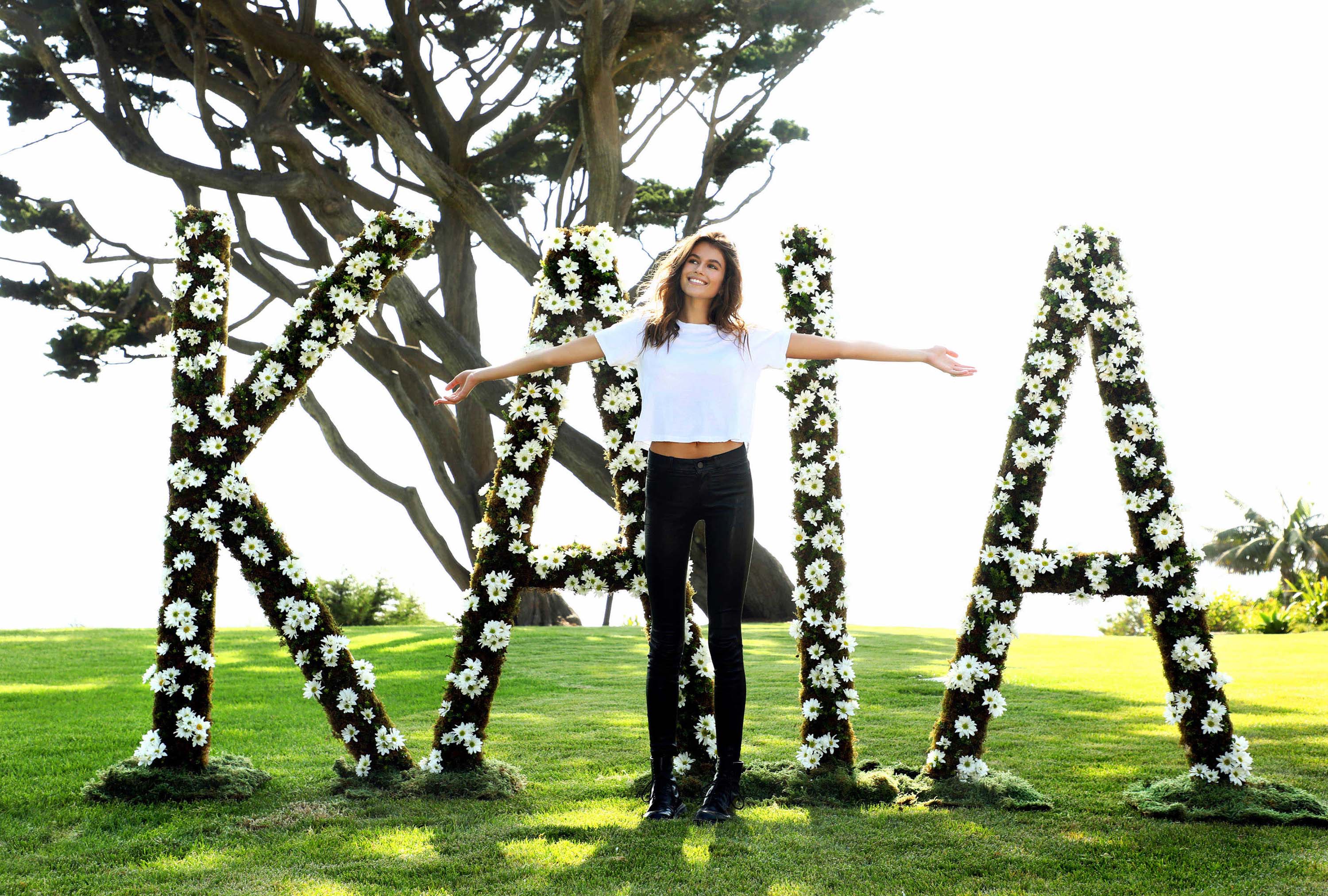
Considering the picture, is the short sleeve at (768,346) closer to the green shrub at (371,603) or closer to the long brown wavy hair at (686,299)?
the long brown wavy hair at (686,299)

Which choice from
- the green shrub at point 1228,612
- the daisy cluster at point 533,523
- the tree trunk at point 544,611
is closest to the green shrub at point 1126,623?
the green shrub at point 1228,612

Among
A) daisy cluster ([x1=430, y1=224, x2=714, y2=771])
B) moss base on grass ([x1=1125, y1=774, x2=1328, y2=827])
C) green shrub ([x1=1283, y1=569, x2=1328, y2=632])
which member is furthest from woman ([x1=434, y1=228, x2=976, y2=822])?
green shrub ([x1=1283, y1=569, x2=1328, y2=632])

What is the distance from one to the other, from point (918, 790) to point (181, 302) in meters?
4.74

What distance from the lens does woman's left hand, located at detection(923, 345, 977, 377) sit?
4.85 metres

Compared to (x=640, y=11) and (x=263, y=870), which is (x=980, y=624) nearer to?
(x=263, y=870)

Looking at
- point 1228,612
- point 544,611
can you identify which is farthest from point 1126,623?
point 544,611

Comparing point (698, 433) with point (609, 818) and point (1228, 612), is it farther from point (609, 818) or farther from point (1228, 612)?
point (1228, 612)

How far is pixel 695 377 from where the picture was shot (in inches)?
181

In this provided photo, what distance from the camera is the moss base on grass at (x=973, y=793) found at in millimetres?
5016

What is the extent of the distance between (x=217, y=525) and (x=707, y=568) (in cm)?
274

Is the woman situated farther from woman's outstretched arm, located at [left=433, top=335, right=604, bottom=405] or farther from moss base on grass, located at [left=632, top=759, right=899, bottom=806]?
moss base on grass, located at [left=632, top=759, right=899, bottom=806]

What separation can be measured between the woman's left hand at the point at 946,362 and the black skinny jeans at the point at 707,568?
1.01 meters

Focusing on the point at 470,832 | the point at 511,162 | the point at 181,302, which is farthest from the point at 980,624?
the point at 511,162

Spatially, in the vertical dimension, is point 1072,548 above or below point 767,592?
above
